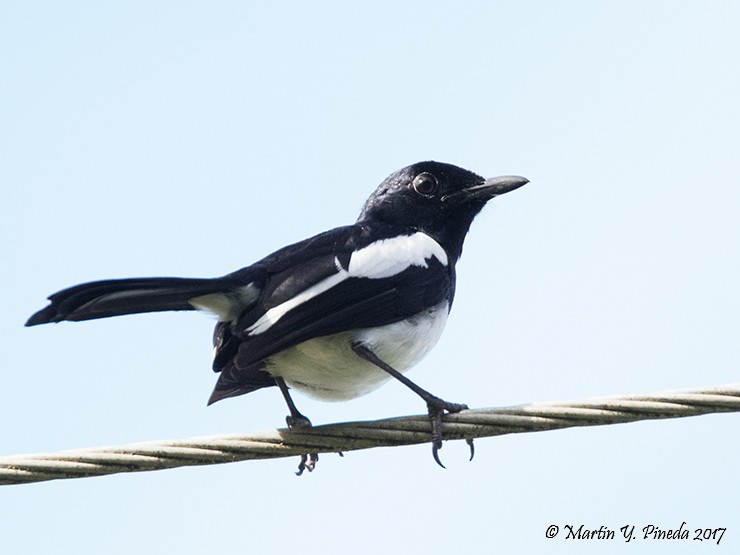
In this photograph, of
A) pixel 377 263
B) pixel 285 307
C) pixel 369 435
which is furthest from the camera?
pixel 377 263

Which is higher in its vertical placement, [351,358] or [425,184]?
[425,184]

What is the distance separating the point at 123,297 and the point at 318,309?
85 cm

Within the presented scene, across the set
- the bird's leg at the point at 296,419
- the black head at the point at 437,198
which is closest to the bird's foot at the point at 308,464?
the bird's leg at the point at 296,419

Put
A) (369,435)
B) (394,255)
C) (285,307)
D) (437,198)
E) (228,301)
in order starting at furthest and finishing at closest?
1. (437,198)
2. (394,255)
3. (228,301)
4. (285,307)
5. (369,435)

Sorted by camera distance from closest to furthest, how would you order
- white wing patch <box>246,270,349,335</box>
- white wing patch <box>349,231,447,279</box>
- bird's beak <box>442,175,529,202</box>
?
1. white wing patch <box>246,270,349,335</box>
2. white wing patch <box>349,231,447,279</box>
3. bird's beak <box>442,175,529,202</box>

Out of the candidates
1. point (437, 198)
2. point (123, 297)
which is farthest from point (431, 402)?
point (437, 198)

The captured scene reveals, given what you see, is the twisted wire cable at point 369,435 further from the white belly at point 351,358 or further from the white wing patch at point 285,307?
the white belly at point 351,358

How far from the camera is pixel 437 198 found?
5887 mm

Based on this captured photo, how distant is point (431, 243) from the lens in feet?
17.7

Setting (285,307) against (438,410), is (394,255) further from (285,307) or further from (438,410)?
(438,410)

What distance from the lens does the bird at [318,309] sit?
4.27 m

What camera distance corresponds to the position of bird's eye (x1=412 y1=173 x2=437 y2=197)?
588cm

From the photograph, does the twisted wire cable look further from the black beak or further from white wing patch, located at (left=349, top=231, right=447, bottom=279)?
the black beak

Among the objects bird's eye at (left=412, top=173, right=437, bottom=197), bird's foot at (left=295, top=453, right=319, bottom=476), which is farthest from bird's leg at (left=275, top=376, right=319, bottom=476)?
bird's eye at (left=412, top=173, right=437, bottom=197)
